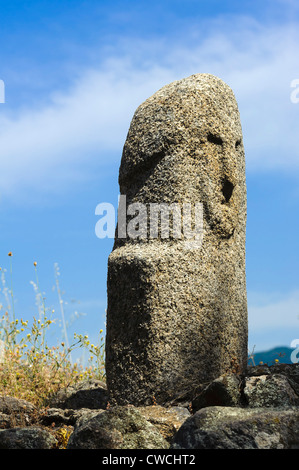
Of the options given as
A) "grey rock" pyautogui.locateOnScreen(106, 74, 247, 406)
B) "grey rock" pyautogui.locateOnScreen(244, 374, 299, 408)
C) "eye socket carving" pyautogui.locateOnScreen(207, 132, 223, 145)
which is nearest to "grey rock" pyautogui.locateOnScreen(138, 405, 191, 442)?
"grey rock" pyautogui.locateOnScreen(106, 74, 247, 406)

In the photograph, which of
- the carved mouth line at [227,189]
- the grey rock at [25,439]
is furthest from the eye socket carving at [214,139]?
the grey rock at [25,439]

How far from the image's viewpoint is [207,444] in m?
3.19

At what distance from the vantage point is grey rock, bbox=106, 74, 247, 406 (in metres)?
5.14

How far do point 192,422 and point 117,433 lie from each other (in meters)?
0.55

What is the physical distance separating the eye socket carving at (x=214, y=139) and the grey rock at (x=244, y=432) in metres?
2.97

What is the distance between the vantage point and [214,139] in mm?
5668

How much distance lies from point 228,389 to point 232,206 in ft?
6.48

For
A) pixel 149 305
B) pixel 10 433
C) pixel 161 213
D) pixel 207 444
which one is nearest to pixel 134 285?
pixel 149 305

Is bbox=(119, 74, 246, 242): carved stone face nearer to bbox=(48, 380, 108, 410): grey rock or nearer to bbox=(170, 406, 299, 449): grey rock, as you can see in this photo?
bbox=(48, 380, 108, 410): grey rock

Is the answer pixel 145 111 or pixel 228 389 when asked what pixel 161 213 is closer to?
pixel 145 111

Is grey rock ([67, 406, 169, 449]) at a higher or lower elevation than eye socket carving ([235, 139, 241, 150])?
lower

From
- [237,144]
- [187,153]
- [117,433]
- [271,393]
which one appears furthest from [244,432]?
[237,144]

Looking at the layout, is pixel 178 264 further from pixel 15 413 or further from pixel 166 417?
pixel 15 413

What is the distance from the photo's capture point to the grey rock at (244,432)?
316 cm
